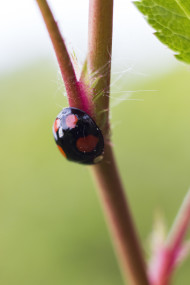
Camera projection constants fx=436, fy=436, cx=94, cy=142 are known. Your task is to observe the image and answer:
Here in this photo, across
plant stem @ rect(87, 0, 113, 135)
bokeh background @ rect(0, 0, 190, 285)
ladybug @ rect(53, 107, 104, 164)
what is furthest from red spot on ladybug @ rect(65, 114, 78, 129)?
bokeh background @ rect(0, 0, 190, 285)

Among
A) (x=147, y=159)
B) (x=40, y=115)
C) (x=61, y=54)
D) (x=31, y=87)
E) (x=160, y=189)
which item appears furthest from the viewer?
(x=31, y=87)

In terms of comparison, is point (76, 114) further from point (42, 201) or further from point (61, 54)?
point (42, 201)

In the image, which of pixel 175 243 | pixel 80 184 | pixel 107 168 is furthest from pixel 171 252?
pixel 80 184

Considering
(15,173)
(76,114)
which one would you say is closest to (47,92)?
(15,173)

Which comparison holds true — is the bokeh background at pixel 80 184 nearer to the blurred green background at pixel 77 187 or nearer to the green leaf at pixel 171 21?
the blurred green background at pixel 77 187

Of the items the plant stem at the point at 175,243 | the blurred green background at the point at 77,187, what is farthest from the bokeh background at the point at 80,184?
the plant stem at the point at 175,243

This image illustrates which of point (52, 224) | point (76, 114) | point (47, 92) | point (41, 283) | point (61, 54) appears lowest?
point (41, 283)
